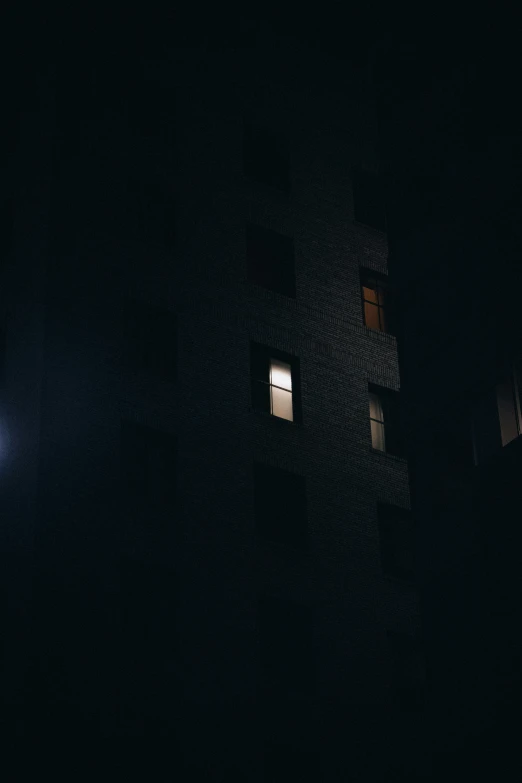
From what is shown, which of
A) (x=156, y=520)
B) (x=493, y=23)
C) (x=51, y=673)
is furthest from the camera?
(x=156, y=520)

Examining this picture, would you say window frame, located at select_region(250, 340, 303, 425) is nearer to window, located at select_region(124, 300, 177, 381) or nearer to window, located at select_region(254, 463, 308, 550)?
window, located at select_region(254, 463, 308, 550)

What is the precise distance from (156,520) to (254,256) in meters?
10.5

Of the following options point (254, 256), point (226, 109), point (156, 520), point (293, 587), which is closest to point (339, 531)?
point (293, 587)

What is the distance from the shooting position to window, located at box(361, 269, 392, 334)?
42.1 m

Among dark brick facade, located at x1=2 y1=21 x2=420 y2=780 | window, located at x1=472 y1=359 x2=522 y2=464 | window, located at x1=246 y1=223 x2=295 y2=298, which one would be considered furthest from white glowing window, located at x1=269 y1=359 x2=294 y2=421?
window, located at x1=472 y1=359 x2=522 y2=464

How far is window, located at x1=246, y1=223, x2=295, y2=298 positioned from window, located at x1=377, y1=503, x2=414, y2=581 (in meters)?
7.58

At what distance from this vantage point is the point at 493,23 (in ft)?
91.5

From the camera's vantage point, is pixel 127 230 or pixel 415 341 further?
pixel 127 230

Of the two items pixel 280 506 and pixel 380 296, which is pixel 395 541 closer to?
pixel 280 506

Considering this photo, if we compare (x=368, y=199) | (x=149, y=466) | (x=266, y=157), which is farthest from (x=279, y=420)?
(x=368, y=199)

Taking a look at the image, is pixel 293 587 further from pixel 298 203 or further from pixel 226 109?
pixel 226 109

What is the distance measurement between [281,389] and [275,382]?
0.93ft

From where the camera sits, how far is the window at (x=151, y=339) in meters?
36.2

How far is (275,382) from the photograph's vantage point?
127 ft
